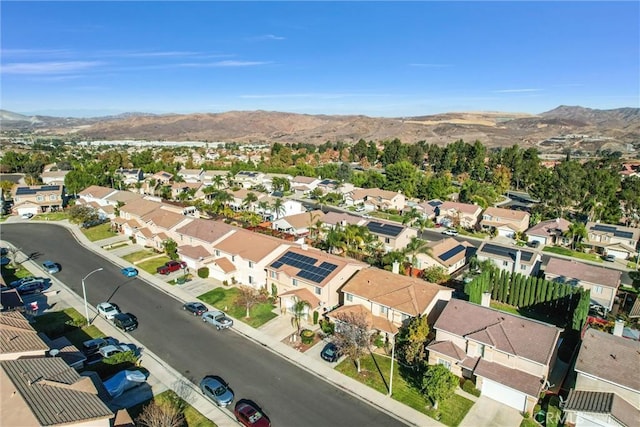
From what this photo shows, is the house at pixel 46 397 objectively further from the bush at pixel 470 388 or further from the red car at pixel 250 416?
the bush at pixel 470 388

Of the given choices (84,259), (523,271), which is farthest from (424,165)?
(84,259)

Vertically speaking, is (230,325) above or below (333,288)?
below

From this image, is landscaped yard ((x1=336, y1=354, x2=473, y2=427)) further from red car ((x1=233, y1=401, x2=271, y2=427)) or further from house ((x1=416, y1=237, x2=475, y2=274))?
house ((x1=416, y1=237, x2=475, y2=274))

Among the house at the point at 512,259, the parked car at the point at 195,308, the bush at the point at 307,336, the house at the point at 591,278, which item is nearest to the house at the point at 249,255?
the parked car at the point at 195,308

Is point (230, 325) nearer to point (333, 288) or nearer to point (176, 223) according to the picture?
point (333, 288)

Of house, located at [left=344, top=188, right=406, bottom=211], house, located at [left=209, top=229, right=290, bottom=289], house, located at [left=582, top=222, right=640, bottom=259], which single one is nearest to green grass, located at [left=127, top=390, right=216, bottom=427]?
house, located at [left=209, top=229, right=290, bottom=289]
